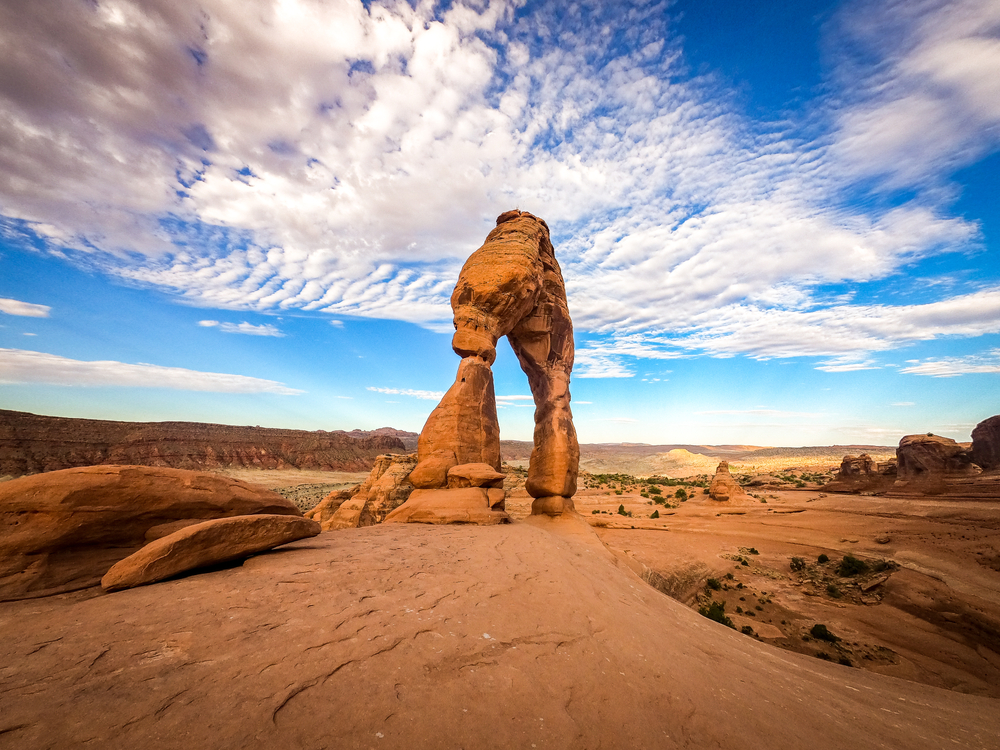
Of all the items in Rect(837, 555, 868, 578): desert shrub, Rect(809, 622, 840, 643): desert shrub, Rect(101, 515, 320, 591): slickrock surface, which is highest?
Rect(101, 515, 320, 591): slickrock surface

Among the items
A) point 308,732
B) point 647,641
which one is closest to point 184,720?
point 308,732

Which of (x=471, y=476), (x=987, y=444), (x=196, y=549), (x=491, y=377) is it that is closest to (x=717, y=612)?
(x=471, y=476)

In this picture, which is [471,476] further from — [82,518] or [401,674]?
[401,674]

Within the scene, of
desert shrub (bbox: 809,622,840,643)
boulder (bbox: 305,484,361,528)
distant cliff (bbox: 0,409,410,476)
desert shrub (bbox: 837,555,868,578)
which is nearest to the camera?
desert shrub (bbox: 809,622,840,643)

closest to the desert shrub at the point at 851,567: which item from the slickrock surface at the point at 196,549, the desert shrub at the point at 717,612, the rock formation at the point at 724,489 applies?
the desert shrub at the point at 717,612

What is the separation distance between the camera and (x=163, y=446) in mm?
47875

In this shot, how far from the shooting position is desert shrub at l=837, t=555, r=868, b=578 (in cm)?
1253

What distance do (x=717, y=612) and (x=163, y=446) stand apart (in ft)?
203

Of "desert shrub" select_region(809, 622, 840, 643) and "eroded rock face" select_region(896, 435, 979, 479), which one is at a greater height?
"eroded rock face" select_region(896, 435, 979, 479)

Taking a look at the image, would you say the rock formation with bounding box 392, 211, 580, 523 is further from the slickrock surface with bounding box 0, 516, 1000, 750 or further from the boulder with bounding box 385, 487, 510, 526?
the slickrock surface with bounding box 0, 516, 1000, 750

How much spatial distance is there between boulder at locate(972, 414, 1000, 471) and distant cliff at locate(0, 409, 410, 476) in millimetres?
70982

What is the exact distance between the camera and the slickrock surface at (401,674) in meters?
2.24

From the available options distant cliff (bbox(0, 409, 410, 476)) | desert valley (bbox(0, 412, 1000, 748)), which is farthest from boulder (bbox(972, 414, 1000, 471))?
distant cliff (bbox(0, 409, 410, 476))

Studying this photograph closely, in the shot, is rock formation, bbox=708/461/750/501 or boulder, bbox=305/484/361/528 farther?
rock formation, bbox=708/461/750/501
